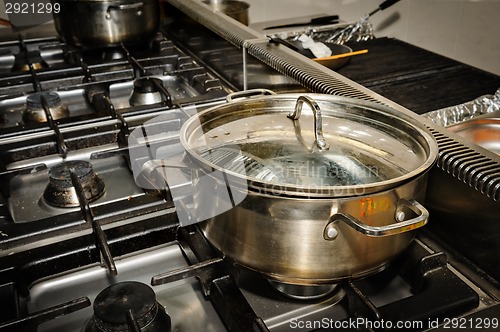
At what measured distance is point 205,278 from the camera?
630 mm

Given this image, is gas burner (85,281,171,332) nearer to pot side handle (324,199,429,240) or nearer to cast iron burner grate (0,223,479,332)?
cast iron burner grate (0,223,479,332)

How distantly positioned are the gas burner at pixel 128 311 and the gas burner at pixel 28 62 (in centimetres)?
97

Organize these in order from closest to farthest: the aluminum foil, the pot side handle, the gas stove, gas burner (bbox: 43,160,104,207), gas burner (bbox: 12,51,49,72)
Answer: the pot side handle → the gas stove → gas burner (bbox: 43,160,104,207) → the aluminum foil → gas burner (bbox: 12,51,49,72)

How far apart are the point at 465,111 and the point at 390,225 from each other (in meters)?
0.60

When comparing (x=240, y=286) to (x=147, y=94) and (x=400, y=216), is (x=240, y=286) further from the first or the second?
(x=147, y=94)

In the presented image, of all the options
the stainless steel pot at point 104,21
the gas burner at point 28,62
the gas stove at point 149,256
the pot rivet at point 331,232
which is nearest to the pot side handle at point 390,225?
the pot rivet at point 331,232

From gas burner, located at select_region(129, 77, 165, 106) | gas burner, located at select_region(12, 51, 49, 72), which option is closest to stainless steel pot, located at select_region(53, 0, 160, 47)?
gas burner, located at select_region(12, 51, 49, 72)

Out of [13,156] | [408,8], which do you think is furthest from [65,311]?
[408,8]

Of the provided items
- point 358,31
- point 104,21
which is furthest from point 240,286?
point 358,31

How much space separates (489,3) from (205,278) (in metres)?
1.26

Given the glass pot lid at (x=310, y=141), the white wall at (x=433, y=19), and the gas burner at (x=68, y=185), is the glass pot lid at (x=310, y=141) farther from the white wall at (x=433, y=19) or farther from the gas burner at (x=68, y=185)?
the white wall at (x=433, y=19)

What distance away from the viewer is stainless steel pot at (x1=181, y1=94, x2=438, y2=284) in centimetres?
49

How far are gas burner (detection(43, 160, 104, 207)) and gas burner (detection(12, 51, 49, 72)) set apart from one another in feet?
2.16

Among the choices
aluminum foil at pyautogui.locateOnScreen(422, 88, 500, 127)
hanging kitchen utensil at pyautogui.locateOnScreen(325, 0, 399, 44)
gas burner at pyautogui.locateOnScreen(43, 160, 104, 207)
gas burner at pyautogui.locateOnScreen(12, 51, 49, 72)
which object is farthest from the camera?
hanging kitchen utensil at pyautogui.locateOnScreen(325, 0, 399, 44)
